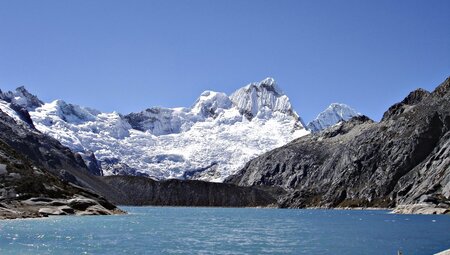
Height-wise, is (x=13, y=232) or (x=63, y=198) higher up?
(x=63, y=198)

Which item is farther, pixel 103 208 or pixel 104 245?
pixel 103 208

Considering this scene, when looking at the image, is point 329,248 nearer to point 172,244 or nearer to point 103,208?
point 172,244

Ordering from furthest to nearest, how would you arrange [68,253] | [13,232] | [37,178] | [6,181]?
[37,178] < [6,181] < [13,232] < [68,253]

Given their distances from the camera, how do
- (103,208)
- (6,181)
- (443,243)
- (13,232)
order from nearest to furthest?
(443,243) < (13,232) < (6,181) < (103,208)

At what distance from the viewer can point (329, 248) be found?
3031 inches

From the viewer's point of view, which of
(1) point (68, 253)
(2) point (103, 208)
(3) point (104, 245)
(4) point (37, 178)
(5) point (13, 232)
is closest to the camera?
(1) point (68, 253)

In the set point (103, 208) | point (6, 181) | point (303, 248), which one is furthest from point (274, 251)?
point (103, 208)

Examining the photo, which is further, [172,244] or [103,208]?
[103,208]

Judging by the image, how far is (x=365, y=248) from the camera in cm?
7738

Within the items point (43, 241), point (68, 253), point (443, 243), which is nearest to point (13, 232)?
point (43, 241)

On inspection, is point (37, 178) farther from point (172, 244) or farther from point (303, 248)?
point (303, 248)

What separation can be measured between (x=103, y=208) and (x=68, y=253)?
124m

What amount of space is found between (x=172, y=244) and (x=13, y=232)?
3073 cm

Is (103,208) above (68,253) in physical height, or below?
above
